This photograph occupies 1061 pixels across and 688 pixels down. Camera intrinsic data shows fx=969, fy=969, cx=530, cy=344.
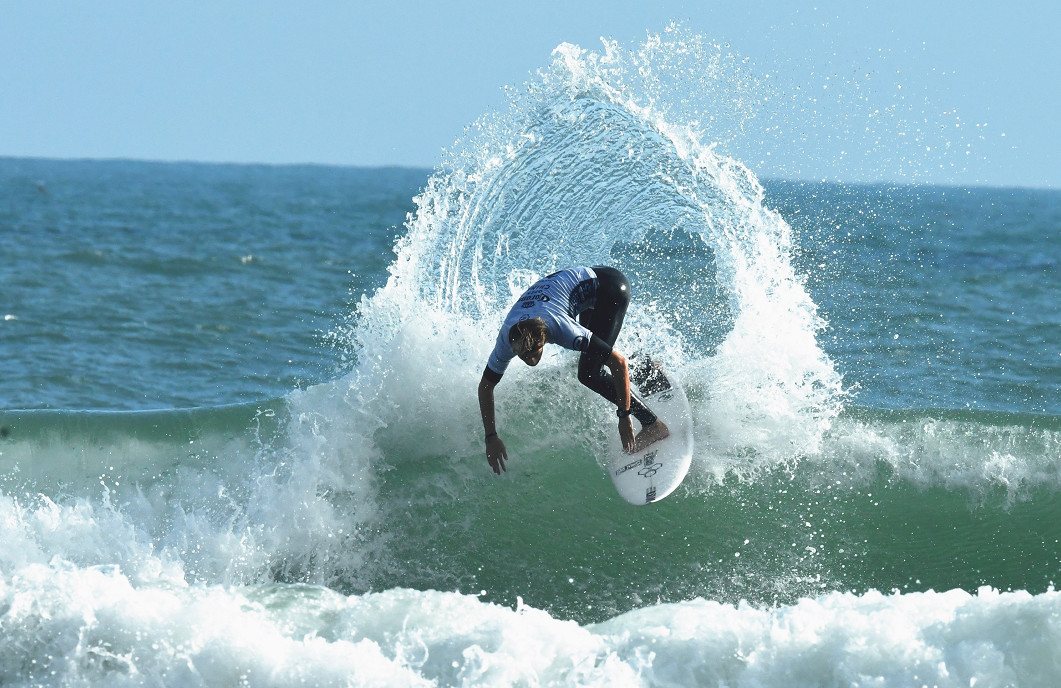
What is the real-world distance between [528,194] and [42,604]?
5305 mm

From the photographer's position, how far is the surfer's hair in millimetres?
5301

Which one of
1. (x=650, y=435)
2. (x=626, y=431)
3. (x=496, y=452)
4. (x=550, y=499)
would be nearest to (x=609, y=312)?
(x=626, y=431)

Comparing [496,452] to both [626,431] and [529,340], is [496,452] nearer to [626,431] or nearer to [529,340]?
[529,340]

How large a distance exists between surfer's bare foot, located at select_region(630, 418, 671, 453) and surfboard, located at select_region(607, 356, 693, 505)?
3 centimetres

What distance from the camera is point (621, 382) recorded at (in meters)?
5.69

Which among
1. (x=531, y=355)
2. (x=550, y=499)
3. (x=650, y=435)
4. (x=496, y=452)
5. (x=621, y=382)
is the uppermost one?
(x=531, y=355)

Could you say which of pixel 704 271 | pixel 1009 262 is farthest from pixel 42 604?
pixel 1009 262

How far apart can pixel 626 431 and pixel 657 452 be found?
0.58 m

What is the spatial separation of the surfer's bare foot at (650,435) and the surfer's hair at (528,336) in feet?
4.57

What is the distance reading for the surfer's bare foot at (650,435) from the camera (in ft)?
21.0

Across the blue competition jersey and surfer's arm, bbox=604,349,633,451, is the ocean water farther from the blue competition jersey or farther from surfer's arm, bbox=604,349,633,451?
the blue competition jersey

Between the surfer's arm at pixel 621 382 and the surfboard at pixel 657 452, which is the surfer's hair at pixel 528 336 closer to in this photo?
the surfer's arm at pixel 621 382

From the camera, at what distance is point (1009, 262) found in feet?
72.7

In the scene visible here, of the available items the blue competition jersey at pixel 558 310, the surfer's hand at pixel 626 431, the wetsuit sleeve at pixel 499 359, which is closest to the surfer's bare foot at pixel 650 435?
the surfer's hand at pixel 626 431
